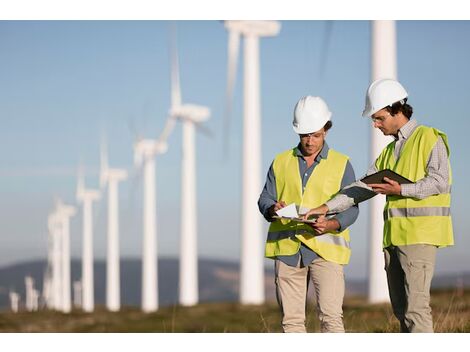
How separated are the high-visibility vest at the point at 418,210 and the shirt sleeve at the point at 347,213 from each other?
0.35 meters

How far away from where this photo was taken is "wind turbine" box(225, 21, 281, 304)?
132ft

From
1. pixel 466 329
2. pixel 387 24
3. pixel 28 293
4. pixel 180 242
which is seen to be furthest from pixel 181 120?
pixel 28 293

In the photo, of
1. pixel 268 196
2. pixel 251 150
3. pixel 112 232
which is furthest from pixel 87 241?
pixel 268 196

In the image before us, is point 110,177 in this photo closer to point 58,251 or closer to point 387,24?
point 58,251

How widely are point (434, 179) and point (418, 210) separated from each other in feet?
0.97

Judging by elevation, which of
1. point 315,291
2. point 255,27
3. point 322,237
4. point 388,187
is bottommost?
point 315,291

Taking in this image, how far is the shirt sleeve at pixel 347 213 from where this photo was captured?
888 cm

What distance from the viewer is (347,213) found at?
8930 mm

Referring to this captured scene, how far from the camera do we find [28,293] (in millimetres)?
93188

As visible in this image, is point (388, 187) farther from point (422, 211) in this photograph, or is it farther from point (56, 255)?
point (56, 255)

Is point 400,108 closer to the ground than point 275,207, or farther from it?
farther from it

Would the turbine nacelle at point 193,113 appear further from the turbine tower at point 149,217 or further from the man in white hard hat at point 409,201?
the man in white hard hat at point 409,201

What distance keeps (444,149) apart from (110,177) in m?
52.9

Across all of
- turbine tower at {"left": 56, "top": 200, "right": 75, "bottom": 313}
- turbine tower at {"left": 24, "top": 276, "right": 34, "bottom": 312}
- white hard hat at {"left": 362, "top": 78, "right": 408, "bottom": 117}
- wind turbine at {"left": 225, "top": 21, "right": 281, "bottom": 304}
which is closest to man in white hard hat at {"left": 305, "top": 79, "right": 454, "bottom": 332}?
white hard hat at {"left": 362, "top": 78, "right": 408, "bottom": 117}
